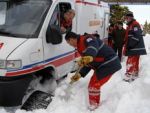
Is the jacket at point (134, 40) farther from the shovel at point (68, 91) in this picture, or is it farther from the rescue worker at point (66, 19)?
the shovel at point (68, 91)

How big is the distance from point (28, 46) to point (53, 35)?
0.64m

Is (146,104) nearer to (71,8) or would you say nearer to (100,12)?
(71,8)

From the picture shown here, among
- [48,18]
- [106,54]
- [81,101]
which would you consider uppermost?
[48,18]

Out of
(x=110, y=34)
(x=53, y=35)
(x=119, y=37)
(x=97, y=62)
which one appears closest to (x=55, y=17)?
(x=53, y=35)

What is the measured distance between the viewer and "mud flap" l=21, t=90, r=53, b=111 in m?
6.09

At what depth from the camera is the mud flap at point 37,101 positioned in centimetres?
609

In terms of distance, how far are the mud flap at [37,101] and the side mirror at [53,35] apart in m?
0.91

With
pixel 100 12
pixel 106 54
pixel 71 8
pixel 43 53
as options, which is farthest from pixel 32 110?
pixel 100 12

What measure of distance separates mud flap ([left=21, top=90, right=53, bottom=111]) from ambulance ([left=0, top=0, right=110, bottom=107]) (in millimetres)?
289

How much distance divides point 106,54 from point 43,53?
3.54 ft

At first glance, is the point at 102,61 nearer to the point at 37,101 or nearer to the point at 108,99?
the point at 108,99

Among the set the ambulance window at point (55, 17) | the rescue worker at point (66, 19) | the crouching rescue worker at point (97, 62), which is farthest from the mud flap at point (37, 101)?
the rescue worker at point (66, 19)

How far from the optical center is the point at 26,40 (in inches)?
237

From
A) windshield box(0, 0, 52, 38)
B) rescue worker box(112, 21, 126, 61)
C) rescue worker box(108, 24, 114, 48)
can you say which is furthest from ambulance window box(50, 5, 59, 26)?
rescue worker box(108, 24, 114, 48)
